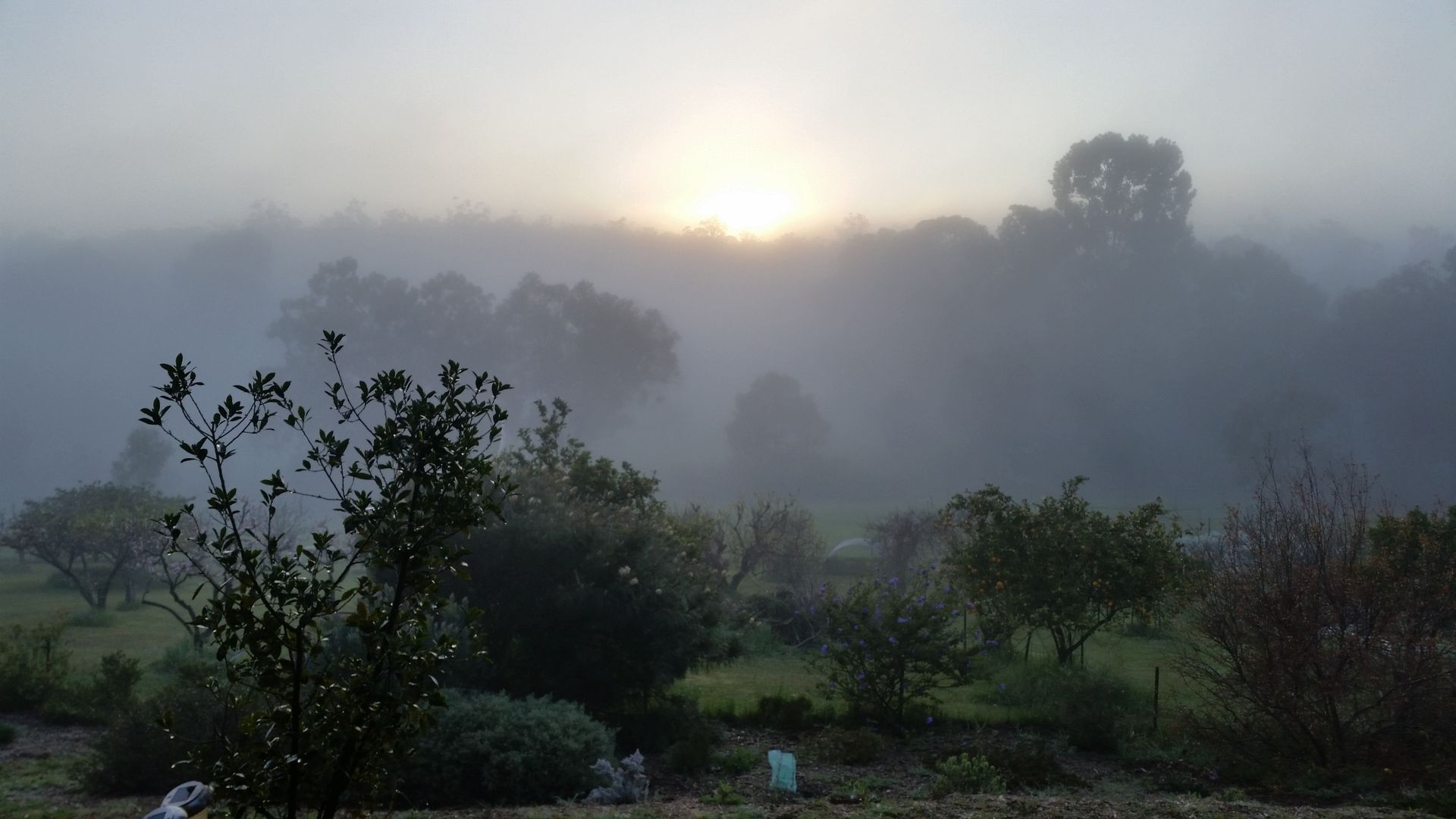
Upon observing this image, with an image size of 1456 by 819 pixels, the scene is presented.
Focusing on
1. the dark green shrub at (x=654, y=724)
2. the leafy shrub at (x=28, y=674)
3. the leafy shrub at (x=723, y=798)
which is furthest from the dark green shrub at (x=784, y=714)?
the leafy shrub at (x=28, y=674)

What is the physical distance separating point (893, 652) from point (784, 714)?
5.28ft

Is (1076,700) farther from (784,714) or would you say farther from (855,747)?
(784,714)

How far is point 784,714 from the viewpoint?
11695 mm

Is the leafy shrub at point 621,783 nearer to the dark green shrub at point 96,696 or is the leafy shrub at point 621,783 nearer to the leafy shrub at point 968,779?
the leafy shrub at point 968,779

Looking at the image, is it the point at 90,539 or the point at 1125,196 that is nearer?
the point at 90,539

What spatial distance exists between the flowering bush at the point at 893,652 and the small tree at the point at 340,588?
373 inches

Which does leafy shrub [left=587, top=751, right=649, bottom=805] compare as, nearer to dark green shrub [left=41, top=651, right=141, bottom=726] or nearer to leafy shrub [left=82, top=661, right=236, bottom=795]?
leafy shrub [left=82, top=661, right=236, bottom=795]

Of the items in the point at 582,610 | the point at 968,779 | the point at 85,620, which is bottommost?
the point at 85,620

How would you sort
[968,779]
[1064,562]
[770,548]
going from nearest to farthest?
[968,779] < [1064,562] < [770,548]

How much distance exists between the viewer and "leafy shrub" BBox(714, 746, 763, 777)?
930 centimetres

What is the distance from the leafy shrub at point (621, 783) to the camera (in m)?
7.63

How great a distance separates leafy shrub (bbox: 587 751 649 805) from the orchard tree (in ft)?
26.8

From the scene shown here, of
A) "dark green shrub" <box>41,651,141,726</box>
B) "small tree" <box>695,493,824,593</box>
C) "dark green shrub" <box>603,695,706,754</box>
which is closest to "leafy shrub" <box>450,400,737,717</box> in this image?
"dark green shrub" <box>603,695,706,754</box>

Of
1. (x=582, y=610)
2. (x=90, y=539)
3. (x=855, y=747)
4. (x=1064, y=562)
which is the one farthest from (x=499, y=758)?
(x=90, y=539)
